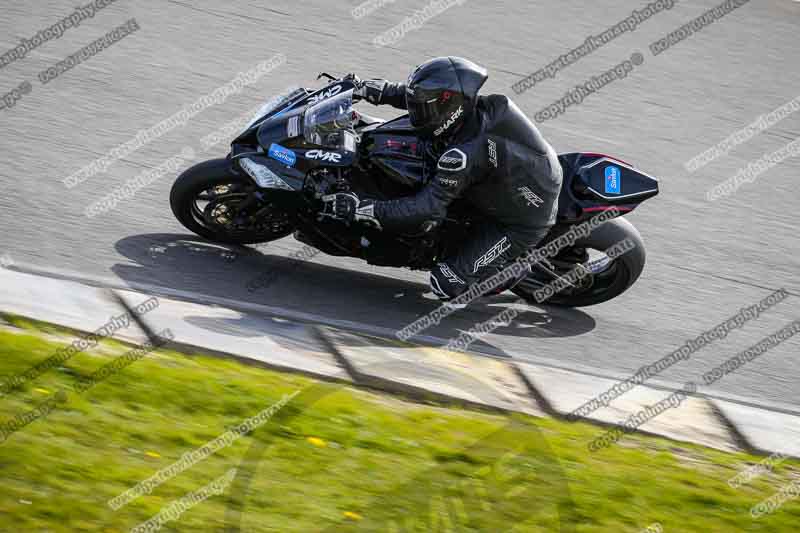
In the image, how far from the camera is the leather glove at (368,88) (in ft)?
23.0

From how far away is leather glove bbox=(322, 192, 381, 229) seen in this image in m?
6.57

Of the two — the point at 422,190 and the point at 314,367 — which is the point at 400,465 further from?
the point at 422,190

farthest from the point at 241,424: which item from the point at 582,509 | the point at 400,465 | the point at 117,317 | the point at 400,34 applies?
the point at 400,34

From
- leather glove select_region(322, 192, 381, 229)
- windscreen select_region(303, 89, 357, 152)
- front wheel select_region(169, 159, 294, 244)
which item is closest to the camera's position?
leather glove select_region(322, 192, 381, 229)

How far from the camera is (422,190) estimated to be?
260 inches

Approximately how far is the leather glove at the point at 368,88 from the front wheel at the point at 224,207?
3.20ft

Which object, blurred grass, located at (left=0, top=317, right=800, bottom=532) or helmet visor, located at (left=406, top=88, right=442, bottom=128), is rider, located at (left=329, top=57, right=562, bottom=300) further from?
blurred grass, located at (left=0, top=317, right=800, bottom=532)

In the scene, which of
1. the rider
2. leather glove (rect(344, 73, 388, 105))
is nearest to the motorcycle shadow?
the rider

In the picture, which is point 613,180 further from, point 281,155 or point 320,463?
point 320,463

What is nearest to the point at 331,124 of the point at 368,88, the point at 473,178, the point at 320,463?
the point at 368,88

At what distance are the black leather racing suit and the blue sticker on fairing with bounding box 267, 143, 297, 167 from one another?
63cm

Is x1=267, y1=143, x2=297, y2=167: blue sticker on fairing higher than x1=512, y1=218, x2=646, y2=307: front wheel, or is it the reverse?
x1=267, y1=143, x2=297, y2=167: blue sticker on fairing

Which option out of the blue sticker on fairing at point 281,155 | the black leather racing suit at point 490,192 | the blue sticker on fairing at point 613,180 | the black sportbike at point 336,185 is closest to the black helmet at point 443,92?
the black leather racing suit at point 490,192

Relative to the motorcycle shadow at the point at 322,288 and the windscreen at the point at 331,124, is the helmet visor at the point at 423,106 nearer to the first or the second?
the windscreen at the point at 331,124
